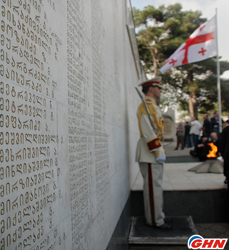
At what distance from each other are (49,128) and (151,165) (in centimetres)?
285

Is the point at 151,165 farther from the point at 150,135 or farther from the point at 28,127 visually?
the point at 28,127

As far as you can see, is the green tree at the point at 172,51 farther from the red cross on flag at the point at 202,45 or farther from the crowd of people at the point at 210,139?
the red cross on flag at the point at 202,45

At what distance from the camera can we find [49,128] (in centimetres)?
108

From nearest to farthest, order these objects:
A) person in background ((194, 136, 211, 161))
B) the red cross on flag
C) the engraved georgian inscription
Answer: the engraved georgian inscription < person in background ((194, 136, 211, 161)) < the red cross on flag

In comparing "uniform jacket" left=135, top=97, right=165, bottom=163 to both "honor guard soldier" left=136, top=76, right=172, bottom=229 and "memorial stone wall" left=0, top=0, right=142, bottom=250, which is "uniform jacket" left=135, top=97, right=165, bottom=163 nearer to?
"honor guard soldier" left=136, top=76, right=172, bottom=229

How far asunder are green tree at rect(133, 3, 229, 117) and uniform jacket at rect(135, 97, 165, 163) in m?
22.5

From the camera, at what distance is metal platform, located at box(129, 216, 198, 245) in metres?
3.43

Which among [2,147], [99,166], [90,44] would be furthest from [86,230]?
[90,44]

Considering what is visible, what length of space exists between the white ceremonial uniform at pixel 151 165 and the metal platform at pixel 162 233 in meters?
0.16

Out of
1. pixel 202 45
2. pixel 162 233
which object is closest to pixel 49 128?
pixel 162 233

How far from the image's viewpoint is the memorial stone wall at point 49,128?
787 mm

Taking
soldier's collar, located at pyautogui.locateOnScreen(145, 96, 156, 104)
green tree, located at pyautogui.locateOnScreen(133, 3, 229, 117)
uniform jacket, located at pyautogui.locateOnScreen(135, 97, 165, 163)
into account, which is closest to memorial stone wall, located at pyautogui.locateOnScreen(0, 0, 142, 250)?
uniform jacket, located at pyautogui.locateOnScreen(135, 97, 165, 163)

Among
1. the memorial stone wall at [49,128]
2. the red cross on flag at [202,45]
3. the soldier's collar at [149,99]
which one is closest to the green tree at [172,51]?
the red cross on flag at [202,45]

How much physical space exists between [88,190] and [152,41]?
88.4ft
